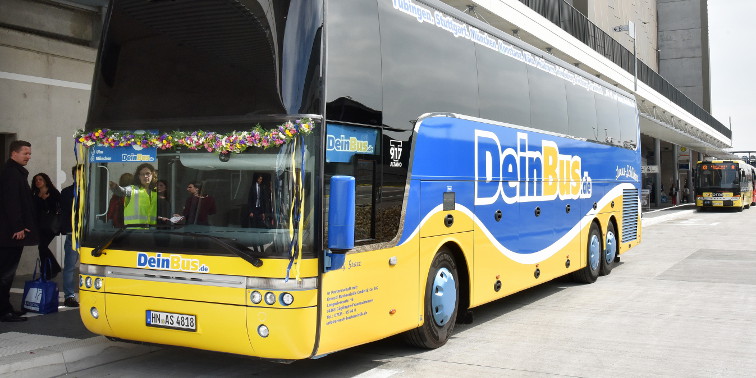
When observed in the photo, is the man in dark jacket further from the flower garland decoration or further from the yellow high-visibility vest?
the yellow high-visibility vest

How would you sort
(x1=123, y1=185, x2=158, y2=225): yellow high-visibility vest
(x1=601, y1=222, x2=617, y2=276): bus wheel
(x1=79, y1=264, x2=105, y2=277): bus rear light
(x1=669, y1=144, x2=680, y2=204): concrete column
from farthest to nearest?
(x1=669, y1=144, x2=680, y2=204): concrete column, (x1=601, y1=222, x2=617, y2=276): bus wheel, (x1=79, y1=264, x2=105, y2=277): bus rear light, (x1=123, y1=185, x2=158, y2=225): yellow high-visibility vest

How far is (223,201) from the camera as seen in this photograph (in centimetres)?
584

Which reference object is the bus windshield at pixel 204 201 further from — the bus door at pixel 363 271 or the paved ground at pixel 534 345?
the paved ground at pixel 534 345

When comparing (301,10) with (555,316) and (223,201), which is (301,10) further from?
(555,316)

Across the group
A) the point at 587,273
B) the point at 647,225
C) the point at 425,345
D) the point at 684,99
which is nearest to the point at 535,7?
the point at 587,273

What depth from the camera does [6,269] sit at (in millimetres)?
8586

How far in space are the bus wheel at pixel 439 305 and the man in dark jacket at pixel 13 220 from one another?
14.9ft

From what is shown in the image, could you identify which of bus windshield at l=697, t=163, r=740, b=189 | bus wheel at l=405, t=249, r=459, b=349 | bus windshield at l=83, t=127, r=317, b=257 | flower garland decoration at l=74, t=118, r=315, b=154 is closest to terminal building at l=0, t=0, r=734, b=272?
flower garland decoration at l=74, t=118, r=315, b=154

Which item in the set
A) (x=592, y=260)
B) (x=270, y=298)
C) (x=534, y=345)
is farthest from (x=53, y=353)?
(x=592, y=260)

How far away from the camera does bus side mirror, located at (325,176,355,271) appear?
5.46 metres

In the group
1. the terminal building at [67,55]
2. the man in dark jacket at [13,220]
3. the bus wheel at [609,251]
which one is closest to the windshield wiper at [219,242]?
the terminal building at [67,55]

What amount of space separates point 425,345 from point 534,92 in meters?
4.42

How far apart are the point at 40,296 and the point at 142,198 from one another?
12.3 feet

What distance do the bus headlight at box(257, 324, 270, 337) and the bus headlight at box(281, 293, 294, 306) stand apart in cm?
25
